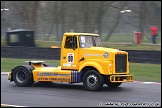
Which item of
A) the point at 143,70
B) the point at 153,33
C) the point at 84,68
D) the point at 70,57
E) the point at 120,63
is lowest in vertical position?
the point at 143,70

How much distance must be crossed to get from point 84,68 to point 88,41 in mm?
974

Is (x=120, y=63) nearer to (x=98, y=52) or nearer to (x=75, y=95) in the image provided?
(x=98, y=52)

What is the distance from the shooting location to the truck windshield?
13.5 metres

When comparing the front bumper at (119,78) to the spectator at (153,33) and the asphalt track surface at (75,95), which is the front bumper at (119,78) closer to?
the asphalt track surface at (75,95)

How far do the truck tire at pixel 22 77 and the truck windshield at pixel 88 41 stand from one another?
7.00ft

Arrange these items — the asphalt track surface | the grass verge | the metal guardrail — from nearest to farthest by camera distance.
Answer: the asphalt track surface < the grass verge < the metal guardrail

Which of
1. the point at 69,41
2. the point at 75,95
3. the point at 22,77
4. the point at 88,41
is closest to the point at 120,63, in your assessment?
the point at 88,41

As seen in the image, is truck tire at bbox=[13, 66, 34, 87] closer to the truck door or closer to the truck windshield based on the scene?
the truck door

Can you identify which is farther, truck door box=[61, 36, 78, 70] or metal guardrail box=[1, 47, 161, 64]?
metal guardrail box=[1, 47, 161, 64]

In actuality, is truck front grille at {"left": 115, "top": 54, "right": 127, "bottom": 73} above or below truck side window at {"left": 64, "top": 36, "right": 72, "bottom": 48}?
below

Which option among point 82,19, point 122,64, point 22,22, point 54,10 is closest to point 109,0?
point 82,19

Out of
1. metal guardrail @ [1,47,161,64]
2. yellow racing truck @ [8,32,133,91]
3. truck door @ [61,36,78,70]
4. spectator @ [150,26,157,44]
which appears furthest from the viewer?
spectator @ [150,26,157,44]

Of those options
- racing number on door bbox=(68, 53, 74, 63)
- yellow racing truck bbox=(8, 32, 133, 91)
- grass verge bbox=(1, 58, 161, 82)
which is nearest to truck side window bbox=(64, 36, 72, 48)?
yellow racing truck bbox=(8, 32, 133, 91)

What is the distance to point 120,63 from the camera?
43.3ft
